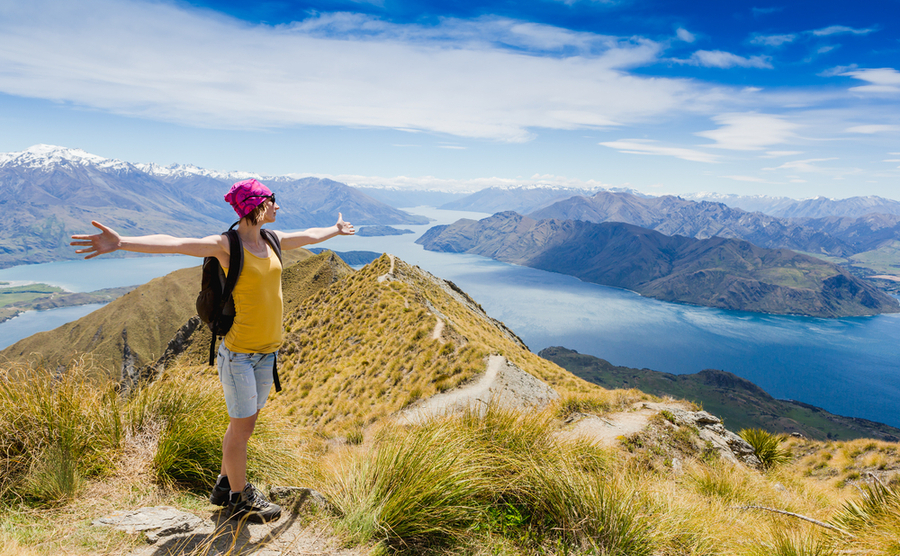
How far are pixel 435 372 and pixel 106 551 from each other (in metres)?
12.8

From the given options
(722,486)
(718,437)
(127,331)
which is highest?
(722,486)

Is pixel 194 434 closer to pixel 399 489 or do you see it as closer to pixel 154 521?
pixel 154 521

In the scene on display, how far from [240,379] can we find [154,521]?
4.74 feet

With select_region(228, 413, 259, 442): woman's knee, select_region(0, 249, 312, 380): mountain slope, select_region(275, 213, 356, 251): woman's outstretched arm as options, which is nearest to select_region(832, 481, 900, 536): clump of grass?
select_region(228, 413, 259, 442): woman's knee

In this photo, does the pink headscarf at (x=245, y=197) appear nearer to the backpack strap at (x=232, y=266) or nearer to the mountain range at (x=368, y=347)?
the backpack strap at (x=232, y=266)

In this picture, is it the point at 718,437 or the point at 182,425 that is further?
the point at 718,437

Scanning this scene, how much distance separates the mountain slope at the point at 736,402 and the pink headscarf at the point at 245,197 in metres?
105

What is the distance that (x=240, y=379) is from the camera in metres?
4.03

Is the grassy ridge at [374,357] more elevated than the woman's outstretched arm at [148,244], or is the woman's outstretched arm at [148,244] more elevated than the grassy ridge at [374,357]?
the woman's outstretched arm at [148,244]

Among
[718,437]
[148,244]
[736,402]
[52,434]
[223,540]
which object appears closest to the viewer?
[148,244]

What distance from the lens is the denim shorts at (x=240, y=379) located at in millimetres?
4012

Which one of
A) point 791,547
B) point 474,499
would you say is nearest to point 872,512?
point 791,547

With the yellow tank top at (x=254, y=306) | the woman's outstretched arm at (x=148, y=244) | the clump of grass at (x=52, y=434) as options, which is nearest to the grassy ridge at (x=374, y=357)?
the clump of grass at (x=52, y=434)

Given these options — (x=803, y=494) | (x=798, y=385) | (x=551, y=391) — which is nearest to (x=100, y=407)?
(x=803, y=494)
